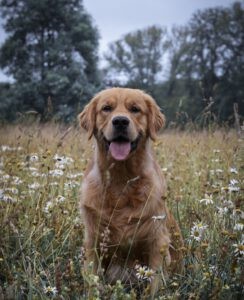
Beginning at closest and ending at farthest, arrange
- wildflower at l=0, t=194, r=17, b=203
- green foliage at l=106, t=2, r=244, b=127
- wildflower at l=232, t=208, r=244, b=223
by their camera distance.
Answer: wildflower at l=232, t=208, r=244, b=223 < wildflower at l=0, t=194, r=17, b=203 < green foliage at l=106, t=2, r=244, b=127

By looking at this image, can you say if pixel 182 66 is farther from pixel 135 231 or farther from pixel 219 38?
pixel 135 231

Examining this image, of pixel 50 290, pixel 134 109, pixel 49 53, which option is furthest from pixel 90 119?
pixel 49 53

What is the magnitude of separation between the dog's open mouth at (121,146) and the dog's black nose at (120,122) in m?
0.08

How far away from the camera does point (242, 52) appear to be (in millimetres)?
29766

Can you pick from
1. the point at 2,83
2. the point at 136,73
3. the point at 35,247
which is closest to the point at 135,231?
the point at 35,247

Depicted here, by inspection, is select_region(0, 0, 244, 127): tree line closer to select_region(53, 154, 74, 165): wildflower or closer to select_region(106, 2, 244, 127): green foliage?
select_region(106, 2, 244, 127): green foliage

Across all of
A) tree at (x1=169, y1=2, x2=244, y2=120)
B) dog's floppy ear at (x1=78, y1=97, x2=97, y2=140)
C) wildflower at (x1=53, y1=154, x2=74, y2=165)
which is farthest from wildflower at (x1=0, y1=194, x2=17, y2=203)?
tree at (x1=169, y1=2, x2=244, y2=120)

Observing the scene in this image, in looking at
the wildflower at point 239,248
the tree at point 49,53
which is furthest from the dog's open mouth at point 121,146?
the tree at point 49,53

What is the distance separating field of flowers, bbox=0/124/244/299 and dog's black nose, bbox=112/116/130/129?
522 millimetres

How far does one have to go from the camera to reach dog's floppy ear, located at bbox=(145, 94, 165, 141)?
11.1 feet

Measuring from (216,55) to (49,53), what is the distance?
1440 centimetres

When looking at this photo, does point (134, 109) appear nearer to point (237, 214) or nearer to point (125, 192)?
point (125, 192)

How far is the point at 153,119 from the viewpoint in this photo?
344 cm

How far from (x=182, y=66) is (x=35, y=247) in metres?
33.9
